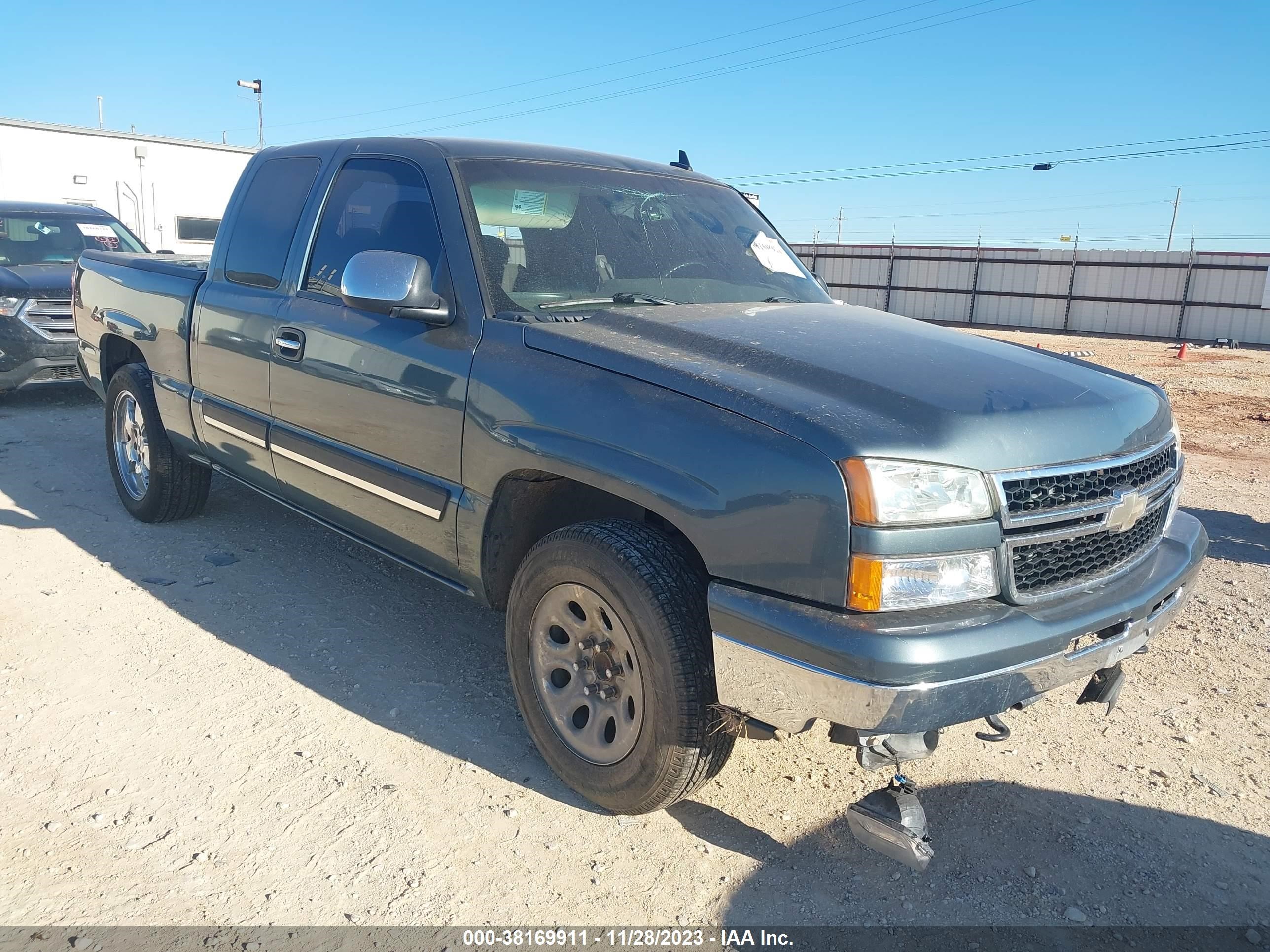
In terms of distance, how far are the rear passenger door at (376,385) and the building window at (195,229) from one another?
16639 millimetres

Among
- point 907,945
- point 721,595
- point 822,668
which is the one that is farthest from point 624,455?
point 907,945

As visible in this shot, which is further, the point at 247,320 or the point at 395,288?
the point at 247,320

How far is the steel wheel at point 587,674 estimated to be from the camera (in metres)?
2.72

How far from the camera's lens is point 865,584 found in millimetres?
2211

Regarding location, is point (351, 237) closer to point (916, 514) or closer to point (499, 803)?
point (499, 803)

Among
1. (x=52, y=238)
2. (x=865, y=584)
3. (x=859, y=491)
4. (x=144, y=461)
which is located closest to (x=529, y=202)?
(x=859, y=491)

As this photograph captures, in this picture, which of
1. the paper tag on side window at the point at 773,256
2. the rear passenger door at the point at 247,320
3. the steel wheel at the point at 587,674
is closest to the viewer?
the steel wheel at the point at 587,674

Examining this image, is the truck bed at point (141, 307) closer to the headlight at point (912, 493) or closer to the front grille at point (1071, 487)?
the headlight at point (912, 493)

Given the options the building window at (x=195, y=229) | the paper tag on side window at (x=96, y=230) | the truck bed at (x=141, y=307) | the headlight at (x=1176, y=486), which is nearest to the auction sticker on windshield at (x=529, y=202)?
the truck bed at (x=141, y=307)

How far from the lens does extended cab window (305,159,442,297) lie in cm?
347

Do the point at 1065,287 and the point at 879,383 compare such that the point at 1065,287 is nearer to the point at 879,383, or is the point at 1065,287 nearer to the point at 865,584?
the point at 879,383

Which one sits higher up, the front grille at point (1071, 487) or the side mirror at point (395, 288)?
the side mirror at point (395, 288)

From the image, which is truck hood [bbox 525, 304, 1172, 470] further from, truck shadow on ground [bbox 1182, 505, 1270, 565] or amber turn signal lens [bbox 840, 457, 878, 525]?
truck shadow on ground [bbox 1182, 505, 1270, 565]

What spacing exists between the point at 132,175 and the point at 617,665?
1881cm
